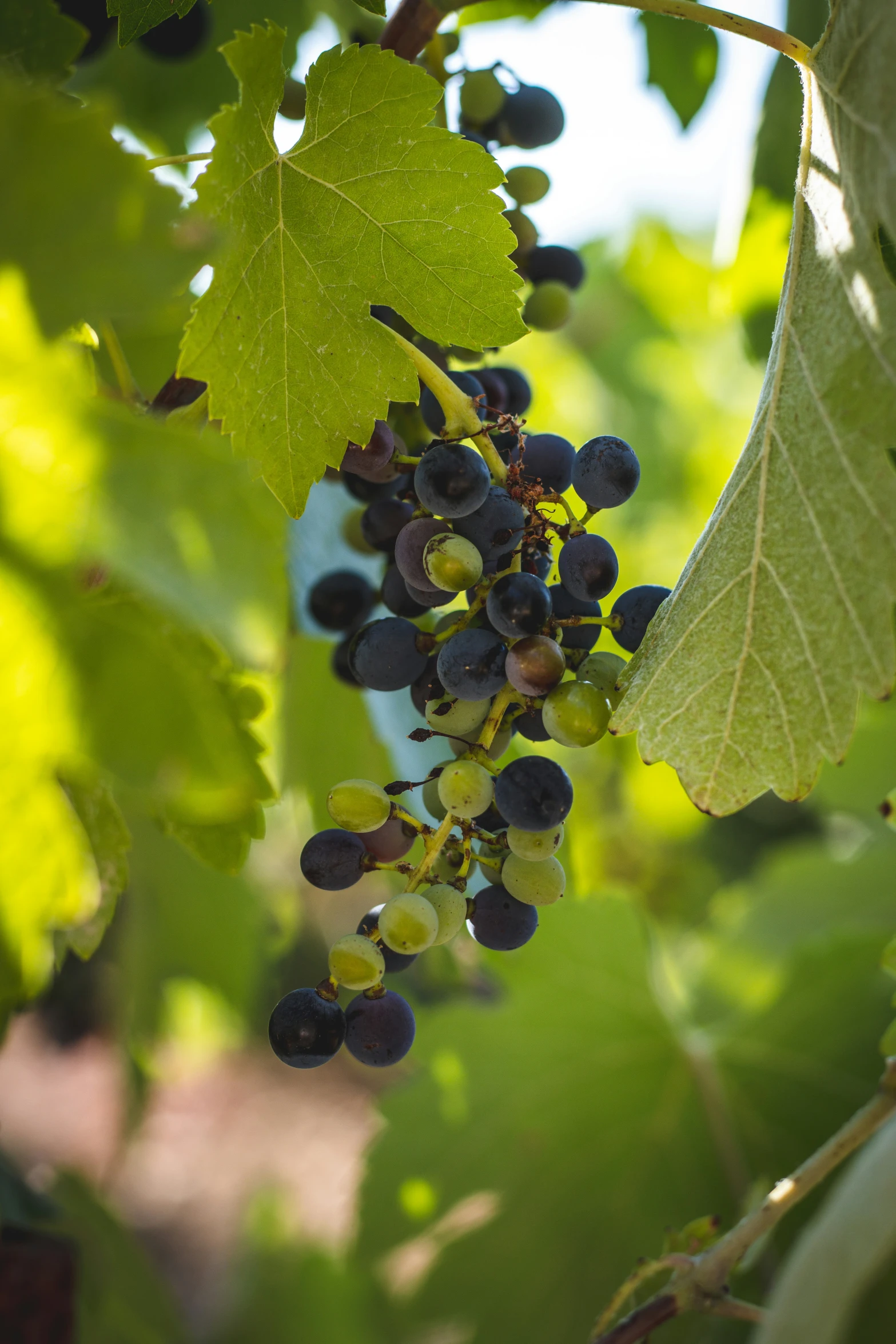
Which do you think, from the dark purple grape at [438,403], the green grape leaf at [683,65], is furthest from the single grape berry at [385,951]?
the green grape leaf at [683,65]

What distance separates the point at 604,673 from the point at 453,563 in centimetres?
13

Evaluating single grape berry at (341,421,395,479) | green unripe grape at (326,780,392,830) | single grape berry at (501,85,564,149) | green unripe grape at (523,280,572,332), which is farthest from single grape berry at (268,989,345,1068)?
single grape berry at (501,85,564,149)

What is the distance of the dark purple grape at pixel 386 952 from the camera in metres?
0.58

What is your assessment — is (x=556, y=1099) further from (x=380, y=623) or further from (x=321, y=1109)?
(x=321, y=1109)

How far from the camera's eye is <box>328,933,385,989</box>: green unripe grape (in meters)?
0.55

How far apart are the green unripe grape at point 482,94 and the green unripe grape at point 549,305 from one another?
14cm

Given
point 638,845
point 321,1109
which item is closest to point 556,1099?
point 638,845

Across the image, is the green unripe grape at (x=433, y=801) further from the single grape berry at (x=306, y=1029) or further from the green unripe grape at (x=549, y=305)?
the green unripe grape at (x=549, y=305)

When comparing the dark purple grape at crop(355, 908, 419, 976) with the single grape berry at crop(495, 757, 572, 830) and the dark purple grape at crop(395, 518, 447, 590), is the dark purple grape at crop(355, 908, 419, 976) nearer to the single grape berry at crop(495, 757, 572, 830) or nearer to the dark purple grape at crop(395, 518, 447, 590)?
the single grape berry at crop(495, 757, 572, 830)

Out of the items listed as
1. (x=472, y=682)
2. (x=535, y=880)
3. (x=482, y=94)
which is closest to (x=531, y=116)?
(x=482, y=94)

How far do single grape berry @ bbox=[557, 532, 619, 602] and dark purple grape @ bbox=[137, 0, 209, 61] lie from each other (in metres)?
0.75

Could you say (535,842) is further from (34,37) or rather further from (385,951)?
(34,37)

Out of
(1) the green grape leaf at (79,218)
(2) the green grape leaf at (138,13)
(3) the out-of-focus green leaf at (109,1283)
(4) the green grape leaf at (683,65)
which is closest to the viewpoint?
(1) the green grape leaf at (79,218)

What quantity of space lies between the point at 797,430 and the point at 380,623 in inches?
11.4
